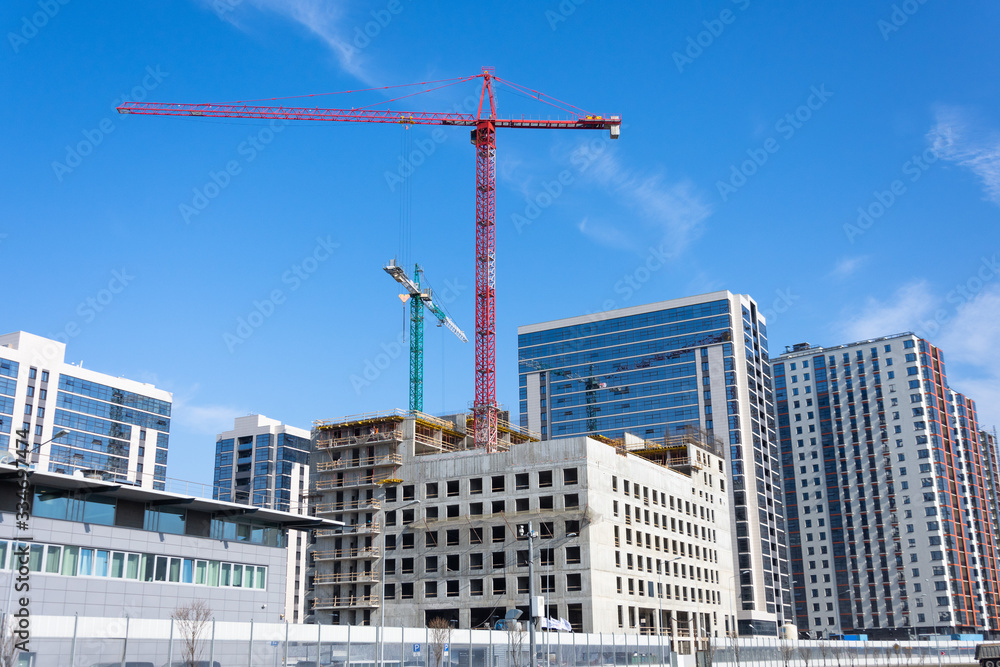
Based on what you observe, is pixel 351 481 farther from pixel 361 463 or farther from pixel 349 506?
pixel 349 506

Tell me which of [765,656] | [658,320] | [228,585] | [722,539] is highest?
[658,320]

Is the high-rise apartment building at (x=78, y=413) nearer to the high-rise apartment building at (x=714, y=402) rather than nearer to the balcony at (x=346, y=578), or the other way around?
the balcony at (x=346, y=578)

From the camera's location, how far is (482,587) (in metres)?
108

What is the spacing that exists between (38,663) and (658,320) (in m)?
165

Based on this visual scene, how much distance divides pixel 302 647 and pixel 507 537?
62.7m

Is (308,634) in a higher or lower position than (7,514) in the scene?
lower

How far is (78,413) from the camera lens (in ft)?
557

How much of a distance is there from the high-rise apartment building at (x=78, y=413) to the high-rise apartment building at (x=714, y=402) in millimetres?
80531

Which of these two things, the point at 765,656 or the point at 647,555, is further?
the point at 647,555

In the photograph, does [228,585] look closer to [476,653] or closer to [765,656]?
[476,653]

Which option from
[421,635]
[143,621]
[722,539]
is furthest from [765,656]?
[143,621]

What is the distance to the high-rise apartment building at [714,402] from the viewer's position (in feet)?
571

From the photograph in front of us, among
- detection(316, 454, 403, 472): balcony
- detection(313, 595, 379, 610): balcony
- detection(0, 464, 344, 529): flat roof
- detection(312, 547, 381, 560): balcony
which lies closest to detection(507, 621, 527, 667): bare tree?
detection(0, 464, 344, 529): flat roof

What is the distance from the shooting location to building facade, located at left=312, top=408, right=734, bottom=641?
10494 cm
